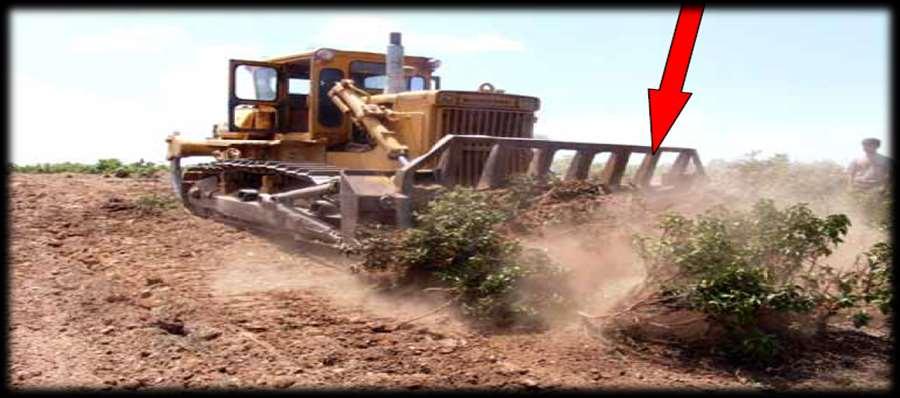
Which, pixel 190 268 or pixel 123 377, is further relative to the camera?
pixel 190 268

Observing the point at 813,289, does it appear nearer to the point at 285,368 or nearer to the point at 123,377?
the point at 285,368

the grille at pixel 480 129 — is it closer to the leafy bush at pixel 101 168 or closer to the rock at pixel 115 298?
the rock at pixel 115 298

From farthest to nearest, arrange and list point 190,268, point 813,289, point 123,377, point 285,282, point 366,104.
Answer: point 366,104, point 190,268, point 285,282, point 813,289, point 123,377

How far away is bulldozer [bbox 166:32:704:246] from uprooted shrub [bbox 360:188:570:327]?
27.0 inches

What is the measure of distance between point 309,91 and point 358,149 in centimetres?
110

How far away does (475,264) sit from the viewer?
608 centimetres

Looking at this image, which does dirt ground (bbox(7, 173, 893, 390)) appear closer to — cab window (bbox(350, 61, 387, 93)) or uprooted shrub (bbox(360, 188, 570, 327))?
uprooted shrub (bbox(360, 188, 570, 327))

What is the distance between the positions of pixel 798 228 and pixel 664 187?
3.87 m

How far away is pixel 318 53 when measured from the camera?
9.95 meters

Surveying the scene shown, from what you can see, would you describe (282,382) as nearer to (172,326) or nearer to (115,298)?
(172,326)

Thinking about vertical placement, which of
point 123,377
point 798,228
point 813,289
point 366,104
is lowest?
point 123,377

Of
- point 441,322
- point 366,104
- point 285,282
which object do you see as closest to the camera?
point 441,322

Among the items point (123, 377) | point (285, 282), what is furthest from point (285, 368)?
point (285, 282)

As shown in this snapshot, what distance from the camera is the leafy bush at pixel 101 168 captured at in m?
17.2
